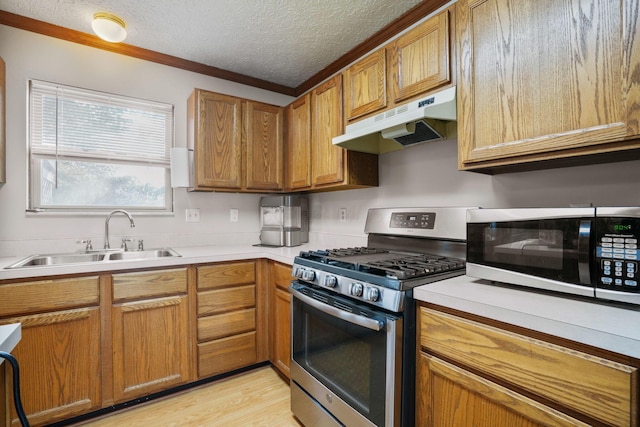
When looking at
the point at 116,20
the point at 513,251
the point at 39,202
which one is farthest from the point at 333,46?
the point at 39,202

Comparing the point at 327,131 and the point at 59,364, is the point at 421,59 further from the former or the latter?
the point at 59,364

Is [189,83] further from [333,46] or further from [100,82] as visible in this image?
[333,46]

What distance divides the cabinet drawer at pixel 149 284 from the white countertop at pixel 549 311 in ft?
4.79

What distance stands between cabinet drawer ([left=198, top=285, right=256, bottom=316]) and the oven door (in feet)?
1.86

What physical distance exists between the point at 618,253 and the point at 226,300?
1972 millimetres

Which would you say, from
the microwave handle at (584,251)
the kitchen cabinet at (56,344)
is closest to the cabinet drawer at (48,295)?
the kitchen cabinet at (56,344)

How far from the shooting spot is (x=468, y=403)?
1.02 m

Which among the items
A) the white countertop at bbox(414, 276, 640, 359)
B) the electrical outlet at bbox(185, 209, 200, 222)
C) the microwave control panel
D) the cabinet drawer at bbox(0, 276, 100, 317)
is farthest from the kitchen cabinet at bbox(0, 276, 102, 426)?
the microwave control panel

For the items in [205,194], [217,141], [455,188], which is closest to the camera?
[455,188]

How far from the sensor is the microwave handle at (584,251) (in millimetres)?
933

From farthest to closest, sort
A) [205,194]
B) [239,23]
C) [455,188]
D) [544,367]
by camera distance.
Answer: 1. [205,194]
2. [239,23]
3. [455,188]
4. [544,367]

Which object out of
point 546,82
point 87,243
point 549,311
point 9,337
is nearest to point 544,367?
point 549,311

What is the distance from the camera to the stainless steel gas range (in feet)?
3.82

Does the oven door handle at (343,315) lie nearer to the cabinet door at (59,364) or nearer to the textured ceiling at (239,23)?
the cabinet door at (59,364)
